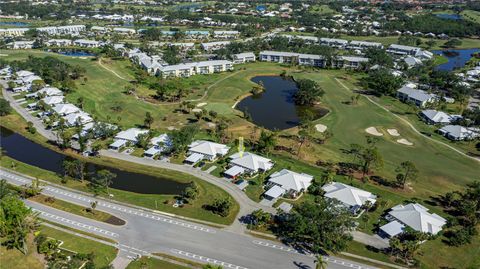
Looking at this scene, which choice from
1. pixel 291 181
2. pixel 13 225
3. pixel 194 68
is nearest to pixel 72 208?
pixel 13 225

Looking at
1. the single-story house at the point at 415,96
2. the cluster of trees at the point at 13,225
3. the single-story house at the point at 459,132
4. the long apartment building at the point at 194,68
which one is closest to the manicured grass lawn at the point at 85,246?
the cluster of trees at the point at 13,225

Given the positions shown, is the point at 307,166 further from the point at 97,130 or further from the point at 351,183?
the point at 97,130

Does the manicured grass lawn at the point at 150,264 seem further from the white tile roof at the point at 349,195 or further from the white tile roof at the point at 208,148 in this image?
the white tile roof at the point at 208,148

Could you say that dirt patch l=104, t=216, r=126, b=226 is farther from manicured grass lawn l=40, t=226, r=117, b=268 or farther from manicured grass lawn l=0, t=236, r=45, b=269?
manicured grass lawn l=0, t=236, r=45, b=269

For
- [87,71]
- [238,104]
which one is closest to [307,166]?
[238,104]

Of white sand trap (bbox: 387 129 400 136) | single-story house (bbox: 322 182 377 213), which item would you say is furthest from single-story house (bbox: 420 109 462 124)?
single-story house (bbox: 322 182 377 213)
